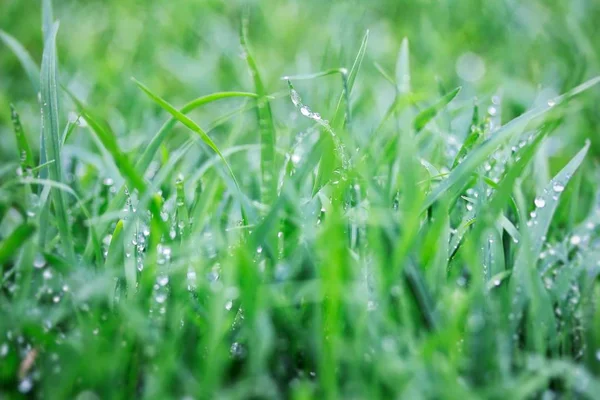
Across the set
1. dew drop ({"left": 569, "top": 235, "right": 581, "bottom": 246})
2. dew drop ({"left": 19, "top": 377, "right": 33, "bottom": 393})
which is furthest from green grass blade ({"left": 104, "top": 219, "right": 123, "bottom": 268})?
dew drop ({"left": 569, "top": 235, "right": 581, "bottom": 246})

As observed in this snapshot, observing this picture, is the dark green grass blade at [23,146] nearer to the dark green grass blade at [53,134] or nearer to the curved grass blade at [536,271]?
the dark green grass blade at [53,134]

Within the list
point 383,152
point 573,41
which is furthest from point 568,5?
point 383,152

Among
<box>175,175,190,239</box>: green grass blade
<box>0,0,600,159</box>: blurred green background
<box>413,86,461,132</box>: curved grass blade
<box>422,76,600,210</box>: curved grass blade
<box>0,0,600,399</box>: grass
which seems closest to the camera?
<box>0,0,600,399</box>: grass

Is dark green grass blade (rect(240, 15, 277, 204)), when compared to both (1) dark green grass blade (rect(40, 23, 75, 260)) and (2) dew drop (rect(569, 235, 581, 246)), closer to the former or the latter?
(1) dark green grass blade (rect(40, 23, 75, 260))

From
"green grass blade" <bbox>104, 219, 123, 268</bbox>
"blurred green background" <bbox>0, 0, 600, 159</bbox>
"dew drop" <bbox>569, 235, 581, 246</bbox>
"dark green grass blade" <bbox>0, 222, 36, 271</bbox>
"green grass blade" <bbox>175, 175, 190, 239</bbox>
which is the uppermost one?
"blurred green background" <bbox>0, 0, 600, 159</bbox>

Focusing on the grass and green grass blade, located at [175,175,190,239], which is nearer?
the grass

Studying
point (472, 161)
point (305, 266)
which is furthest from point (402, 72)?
point (305, 266)

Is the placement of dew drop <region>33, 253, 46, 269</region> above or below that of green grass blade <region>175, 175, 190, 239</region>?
below

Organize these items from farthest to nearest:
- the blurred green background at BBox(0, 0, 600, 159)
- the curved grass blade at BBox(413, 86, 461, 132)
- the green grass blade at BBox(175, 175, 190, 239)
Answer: the blurred green background at BBox(0, 0, 600, 159) < the curved grass blade at BBox(413, 86, 461, 132) < the green grass blade at BBox(175, 175, 190, 239)
